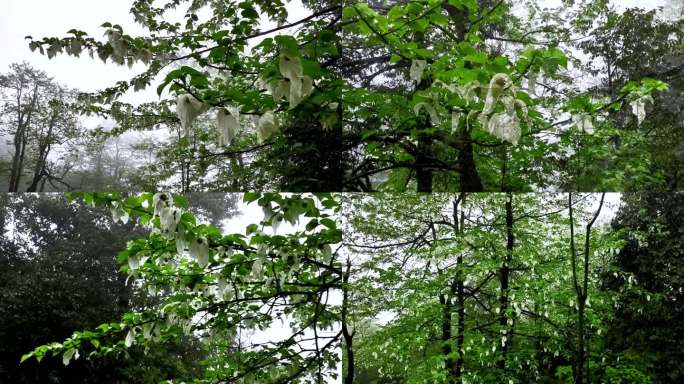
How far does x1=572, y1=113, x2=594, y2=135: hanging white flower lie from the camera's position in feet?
8.18

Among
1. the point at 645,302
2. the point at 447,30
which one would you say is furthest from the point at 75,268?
the point at 645,302

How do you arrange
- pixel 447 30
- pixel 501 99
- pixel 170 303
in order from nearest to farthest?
pixel 501 99
pixel 447 30
pixel 170 303

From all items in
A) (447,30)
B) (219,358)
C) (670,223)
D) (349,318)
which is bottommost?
(219,358)

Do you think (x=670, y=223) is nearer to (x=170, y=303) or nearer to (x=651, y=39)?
(x=651, y=39)

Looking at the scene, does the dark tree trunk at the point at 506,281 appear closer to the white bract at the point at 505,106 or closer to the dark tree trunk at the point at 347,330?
the dark tree trunk at the point at 347,330

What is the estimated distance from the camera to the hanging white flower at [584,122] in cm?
249

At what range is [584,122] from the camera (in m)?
2.51

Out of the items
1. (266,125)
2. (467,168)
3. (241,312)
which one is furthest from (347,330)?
(266,125)

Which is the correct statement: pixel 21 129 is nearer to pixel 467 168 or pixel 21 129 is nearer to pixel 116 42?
pixel 116 42

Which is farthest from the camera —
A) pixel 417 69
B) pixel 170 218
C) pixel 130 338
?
pixel 130 338

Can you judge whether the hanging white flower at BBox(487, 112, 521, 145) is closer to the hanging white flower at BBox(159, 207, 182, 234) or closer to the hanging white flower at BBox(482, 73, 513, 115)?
the hanging white flower at BBox(482, 73, 513, 115)

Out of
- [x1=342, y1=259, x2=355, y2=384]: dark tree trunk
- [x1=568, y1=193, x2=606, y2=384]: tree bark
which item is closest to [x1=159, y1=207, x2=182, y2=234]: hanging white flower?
[x1=342, y1=259, x2=355, y2=384]: dark tree trunk

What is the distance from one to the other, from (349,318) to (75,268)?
1.30 meters

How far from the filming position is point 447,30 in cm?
240
